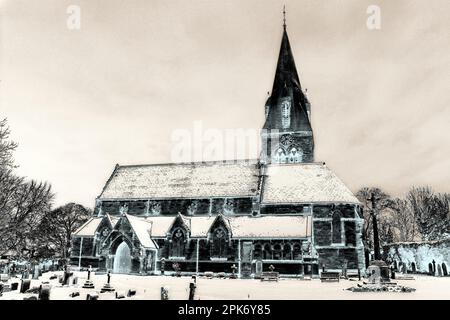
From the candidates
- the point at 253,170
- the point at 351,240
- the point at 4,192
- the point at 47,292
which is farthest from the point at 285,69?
the point at 47,292

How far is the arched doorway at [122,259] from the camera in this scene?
36.8 metres

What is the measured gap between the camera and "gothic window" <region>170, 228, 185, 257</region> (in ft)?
126

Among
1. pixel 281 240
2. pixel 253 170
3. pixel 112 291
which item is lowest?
pixel 112 291

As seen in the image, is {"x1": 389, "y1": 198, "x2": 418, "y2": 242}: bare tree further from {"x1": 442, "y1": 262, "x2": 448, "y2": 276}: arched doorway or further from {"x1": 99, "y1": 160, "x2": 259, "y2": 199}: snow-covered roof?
{"x1": 99, "y1": 160, "x2": 259, "y2": 199}: snow-covered roof

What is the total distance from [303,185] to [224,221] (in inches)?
375

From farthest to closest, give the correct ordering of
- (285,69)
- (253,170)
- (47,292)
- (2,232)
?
(285,69) < (253,170) < (2,232) < (47,292)

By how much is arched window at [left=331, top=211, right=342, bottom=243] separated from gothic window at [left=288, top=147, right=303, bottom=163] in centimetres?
1228

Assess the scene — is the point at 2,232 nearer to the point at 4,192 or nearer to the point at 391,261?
the point at 4,192

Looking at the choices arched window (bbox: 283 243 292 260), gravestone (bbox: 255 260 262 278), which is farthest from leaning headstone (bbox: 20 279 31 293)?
arched window (bbox: 283 243 292 260)

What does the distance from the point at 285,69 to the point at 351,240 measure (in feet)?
86.9

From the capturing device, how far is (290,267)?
3469 cm

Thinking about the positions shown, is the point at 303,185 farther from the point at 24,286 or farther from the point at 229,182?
the point at 24,286
